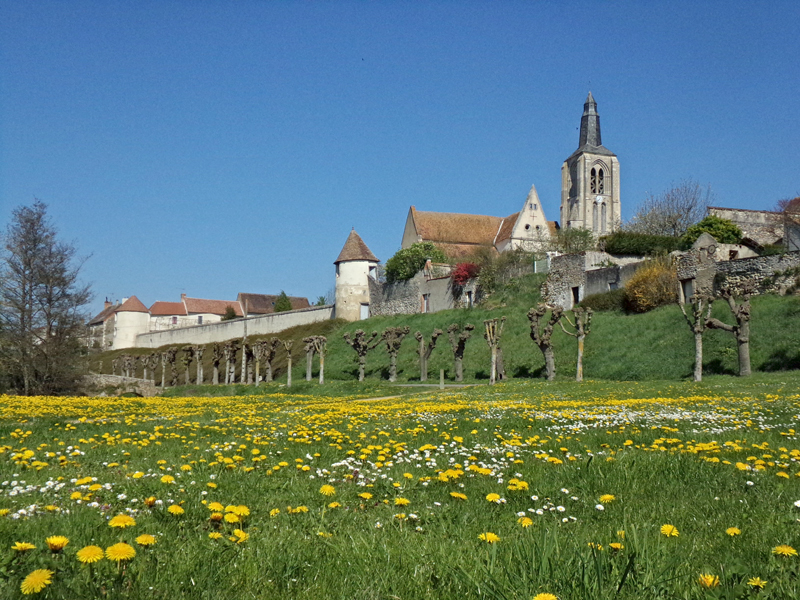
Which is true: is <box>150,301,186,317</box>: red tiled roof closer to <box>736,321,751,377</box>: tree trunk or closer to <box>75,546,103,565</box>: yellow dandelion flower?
<box>736,321,751,377</box>: tree trunk

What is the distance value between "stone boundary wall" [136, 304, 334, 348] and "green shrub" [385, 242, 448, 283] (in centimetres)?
945

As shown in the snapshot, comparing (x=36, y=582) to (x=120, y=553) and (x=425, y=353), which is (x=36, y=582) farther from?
(x=425, y=353)

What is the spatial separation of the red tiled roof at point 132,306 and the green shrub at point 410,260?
5553 cm

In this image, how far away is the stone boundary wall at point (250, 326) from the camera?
245 feet

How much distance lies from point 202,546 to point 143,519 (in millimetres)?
846

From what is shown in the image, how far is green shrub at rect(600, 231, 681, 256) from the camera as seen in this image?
4997 centimetres

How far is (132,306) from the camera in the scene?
106 metres

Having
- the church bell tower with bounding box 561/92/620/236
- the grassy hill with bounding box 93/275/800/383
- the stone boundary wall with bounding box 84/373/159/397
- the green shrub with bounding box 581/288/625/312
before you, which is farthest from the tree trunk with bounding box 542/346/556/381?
the church bell tower with bounding box 561/92/620/236

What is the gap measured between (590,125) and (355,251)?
53695 millimetres

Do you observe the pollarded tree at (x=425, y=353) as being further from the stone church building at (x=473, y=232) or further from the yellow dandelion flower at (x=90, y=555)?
the yellow dandelion flower at (x=90, y=555)

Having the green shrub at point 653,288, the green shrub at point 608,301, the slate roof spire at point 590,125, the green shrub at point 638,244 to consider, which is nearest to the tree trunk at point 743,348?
the green shrub at point 653,288

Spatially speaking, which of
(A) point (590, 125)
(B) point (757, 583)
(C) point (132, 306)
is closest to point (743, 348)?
(B) point (757, 583)

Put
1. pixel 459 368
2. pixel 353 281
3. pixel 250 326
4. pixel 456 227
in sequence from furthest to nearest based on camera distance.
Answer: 1. pixel 456 227
2. pixel 250 326
3. pixel 353 281
4. pixel 459 368

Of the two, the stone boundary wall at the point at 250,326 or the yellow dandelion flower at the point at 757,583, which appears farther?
the stone boundary wall at the point at 250,326
